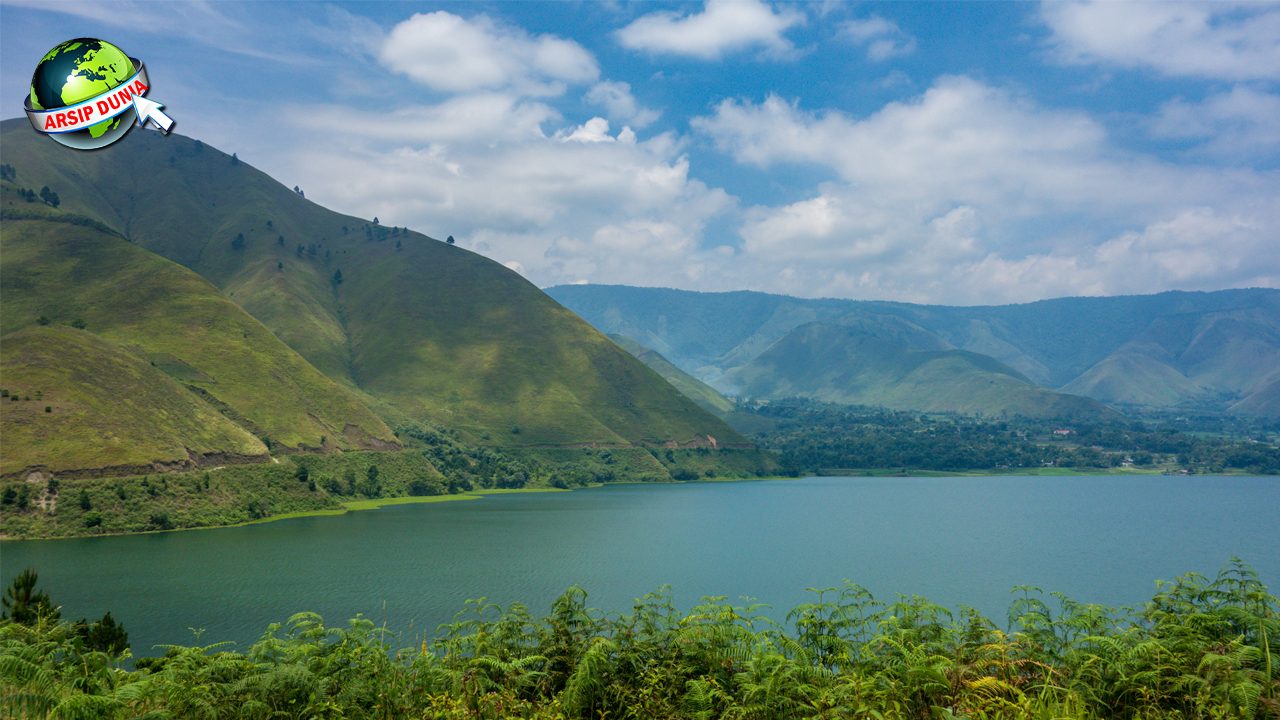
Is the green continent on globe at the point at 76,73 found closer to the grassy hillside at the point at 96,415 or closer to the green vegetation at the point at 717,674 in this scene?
the green vegetation at the point at 717,674

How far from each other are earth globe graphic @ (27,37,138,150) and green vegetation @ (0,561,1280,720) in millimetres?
13518

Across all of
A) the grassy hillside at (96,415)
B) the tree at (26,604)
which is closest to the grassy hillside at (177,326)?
the grassy hillside at (96,415)

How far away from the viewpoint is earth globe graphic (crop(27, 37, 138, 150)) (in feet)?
60.4

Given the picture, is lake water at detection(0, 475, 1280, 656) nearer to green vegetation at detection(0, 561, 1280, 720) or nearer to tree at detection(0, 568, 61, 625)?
tree at detection(0, 568, 61, 625)

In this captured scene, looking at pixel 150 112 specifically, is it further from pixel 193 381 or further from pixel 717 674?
pixel 193 381

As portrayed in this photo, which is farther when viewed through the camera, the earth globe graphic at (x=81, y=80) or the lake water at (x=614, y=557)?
the lake water at (x=614, y=557)

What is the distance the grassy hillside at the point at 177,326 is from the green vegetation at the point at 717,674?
103044mm

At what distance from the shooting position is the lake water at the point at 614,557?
5125 centimetres

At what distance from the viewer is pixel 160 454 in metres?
84.4

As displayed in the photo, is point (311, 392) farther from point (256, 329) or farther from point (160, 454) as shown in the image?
point (160, 454)

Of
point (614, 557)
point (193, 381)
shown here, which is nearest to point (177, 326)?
point (193, 381)

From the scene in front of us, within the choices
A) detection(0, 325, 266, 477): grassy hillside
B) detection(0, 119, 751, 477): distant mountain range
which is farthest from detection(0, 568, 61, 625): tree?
detection(0, 325, 266, 477): grassy hillside

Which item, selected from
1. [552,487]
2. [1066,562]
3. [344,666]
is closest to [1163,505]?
[1066,562]

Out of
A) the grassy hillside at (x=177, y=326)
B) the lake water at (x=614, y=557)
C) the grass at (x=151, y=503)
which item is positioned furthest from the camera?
the grassy hillside at (x=177, y=326)
